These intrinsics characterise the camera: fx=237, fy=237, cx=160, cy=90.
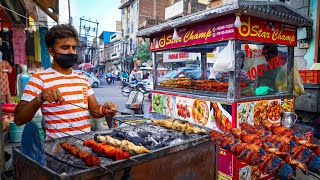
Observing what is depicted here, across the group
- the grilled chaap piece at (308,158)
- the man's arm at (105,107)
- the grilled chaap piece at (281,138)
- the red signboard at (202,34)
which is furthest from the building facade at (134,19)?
the grilled chaap piece at (308,158)

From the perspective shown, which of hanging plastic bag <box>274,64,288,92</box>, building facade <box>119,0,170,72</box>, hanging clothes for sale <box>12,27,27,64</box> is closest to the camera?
hanging plastic bag <box>274,64,288,92</box>

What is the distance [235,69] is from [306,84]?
323cm

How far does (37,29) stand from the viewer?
8539 millimetres

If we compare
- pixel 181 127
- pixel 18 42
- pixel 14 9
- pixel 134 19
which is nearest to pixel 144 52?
pixel 134 19

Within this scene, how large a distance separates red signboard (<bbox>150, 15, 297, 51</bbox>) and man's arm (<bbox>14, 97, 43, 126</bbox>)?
10.5 feet

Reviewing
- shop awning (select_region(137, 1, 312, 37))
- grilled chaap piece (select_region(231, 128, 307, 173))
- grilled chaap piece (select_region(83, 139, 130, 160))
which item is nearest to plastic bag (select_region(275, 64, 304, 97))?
shop awning (select_region(137, 1, 312, 37))

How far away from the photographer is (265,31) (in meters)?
4.45

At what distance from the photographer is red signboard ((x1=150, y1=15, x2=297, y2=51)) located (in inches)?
161

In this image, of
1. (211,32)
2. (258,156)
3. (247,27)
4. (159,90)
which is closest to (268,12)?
(247,27)

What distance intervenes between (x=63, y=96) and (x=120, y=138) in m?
0.77

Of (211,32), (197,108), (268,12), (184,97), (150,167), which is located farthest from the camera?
(184,97)

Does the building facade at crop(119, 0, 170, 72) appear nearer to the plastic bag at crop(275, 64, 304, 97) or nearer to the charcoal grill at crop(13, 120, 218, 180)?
the plastic bag at crop(275, 64, 304, 97)

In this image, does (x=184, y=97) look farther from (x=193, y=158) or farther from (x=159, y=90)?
(x=193, y=158)

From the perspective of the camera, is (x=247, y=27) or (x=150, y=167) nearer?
(x=150, y=167)
